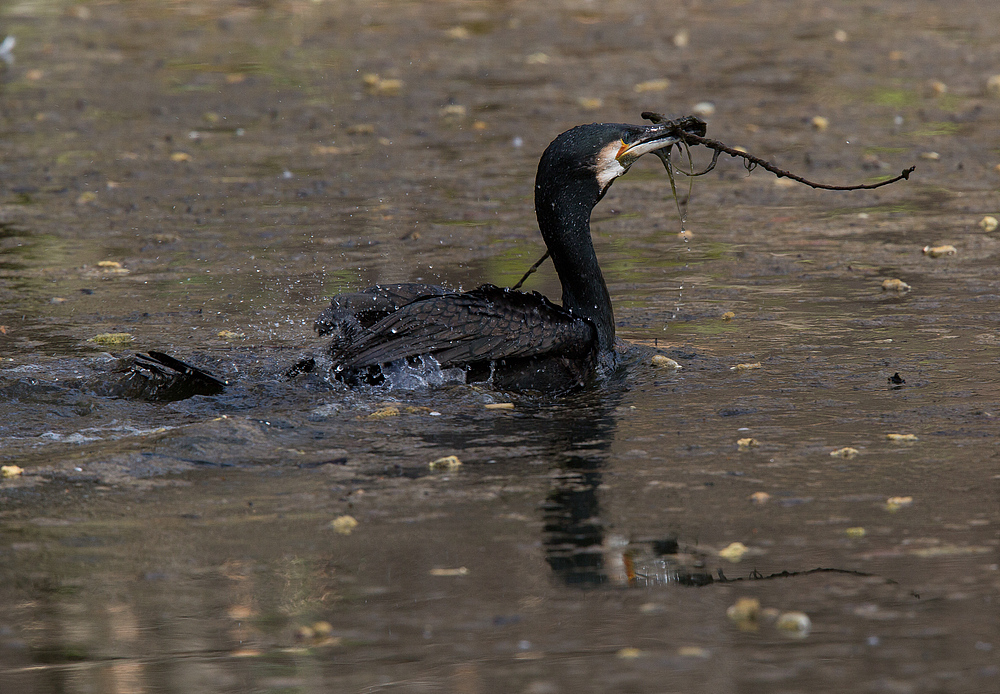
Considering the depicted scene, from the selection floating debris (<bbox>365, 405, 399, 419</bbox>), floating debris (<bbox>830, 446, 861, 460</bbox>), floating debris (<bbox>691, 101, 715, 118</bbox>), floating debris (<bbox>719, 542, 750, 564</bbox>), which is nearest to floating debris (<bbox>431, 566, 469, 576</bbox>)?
floating debris (<bbox>719, 542, 750, 564</bbox>)

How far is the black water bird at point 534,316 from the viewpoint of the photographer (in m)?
6.09

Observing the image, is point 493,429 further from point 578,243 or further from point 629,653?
point 629,653

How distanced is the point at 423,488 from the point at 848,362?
2490mm

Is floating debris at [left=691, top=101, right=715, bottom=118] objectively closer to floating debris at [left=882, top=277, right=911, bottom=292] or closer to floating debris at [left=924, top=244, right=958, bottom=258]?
floating debris at [left=924, top=244, right=958, bottom=258]

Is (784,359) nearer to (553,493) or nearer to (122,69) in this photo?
(553,493)

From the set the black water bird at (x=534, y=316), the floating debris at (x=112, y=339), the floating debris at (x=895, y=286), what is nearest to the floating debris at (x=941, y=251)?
the floating debris at (x=895, y=286)

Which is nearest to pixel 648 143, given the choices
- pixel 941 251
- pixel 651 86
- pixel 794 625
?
pixel 941 251

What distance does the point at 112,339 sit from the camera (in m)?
7.20

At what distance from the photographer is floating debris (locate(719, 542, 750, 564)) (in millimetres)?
4399

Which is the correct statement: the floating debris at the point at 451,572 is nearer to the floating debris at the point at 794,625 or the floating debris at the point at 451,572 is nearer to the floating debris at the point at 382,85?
the floating debris at the point at 794,625

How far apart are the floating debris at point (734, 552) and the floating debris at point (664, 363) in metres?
2.13

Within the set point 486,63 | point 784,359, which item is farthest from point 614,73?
point 784,359

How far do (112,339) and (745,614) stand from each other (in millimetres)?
4360

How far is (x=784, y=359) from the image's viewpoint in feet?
21.6
